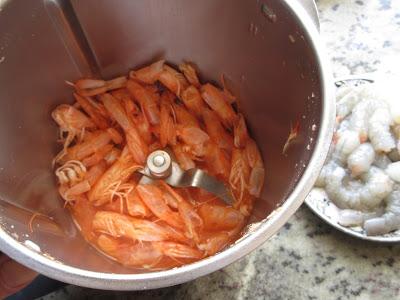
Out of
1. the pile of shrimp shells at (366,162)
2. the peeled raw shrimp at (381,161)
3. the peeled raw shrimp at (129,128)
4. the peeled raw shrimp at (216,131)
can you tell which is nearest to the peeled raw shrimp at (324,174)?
the pile of shrimp shells at (366,162)

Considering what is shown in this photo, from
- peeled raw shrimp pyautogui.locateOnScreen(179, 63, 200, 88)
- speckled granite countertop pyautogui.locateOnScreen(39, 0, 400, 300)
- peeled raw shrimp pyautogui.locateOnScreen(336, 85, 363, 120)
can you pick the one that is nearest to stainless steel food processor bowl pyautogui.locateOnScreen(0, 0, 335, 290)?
peeled raw shrimp pyautogui.locateOnScreen(179, 63, 200, 88)

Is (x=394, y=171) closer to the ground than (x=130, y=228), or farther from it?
closer to the ground

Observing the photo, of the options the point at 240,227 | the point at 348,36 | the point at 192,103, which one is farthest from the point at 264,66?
the point at 348,36

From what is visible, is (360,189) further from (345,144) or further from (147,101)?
(147,101)

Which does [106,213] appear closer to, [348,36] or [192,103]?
[192,103]

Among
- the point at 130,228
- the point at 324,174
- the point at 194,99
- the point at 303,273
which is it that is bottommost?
the point at 303,273

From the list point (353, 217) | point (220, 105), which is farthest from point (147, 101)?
point (353, 217)

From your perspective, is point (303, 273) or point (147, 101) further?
point (147, 101)

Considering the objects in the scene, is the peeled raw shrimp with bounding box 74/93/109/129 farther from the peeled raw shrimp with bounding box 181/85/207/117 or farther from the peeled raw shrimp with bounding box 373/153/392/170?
the peeled raw shrimp with bounding box 373/153/392/170
